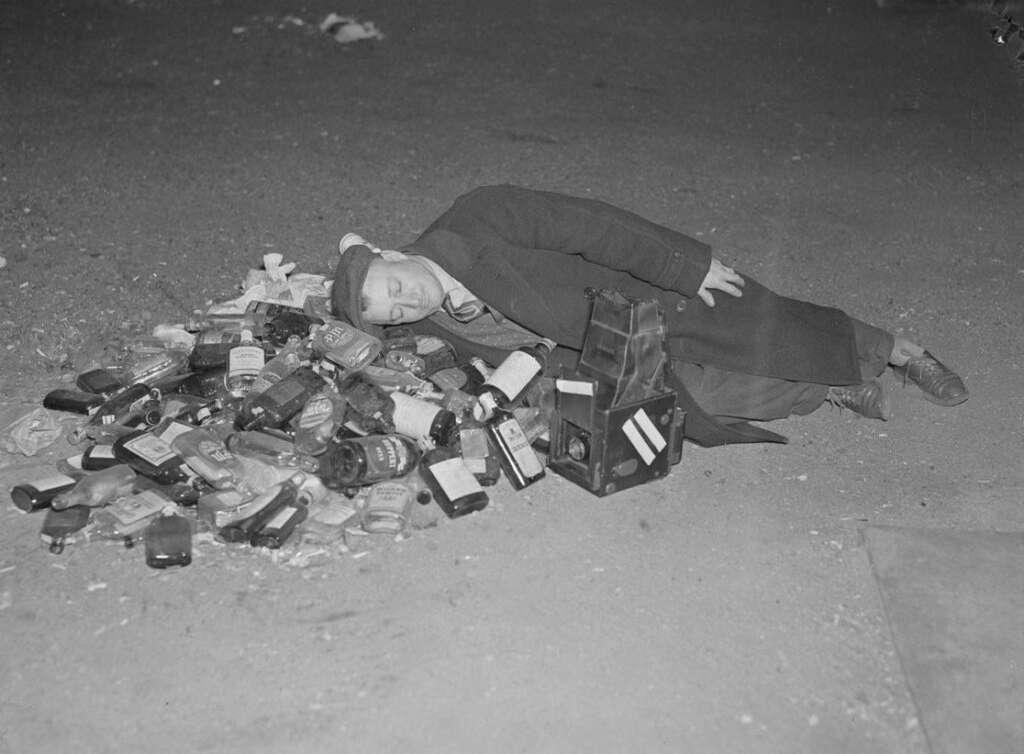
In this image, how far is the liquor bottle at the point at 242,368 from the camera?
360 cm

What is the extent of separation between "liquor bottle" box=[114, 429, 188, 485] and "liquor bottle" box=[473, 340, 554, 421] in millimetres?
914

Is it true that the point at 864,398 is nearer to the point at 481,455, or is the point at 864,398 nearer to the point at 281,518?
the point at 481,455

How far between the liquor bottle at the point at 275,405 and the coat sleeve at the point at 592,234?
0.72 m

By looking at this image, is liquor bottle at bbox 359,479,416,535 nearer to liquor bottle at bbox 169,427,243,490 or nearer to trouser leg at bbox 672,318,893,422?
liquor bottle at bbox 169,427,243,490

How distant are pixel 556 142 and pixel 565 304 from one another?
9.75 feet

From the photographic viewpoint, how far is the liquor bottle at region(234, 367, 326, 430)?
11.1 feet

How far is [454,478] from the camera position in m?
3.19

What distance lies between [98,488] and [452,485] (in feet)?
3.36

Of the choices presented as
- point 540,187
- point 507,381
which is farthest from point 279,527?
point 540,187

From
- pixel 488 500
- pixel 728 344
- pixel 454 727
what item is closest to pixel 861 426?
pixel 728 344

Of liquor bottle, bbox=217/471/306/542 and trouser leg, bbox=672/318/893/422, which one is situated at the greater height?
trouser leg, bbox=672/318/893/422

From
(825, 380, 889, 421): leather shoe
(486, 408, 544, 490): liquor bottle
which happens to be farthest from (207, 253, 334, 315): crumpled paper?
(825, 380, 889, 421): leather shoe

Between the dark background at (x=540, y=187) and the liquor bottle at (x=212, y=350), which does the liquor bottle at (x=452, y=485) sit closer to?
the dark background at (x=540, y=187)

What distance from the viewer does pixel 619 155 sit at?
6051 millimetres
